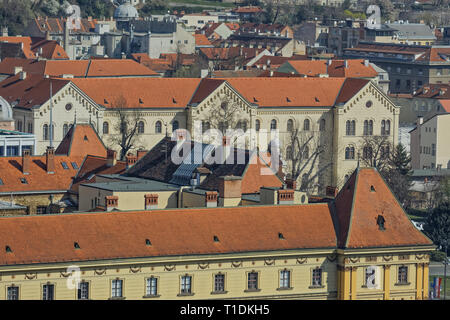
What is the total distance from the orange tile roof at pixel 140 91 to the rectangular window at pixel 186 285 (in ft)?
176

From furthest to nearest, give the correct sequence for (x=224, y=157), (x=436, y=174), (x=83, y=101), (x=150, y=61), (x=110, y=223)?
(x=150, y=61) < (x=436, y=174) < (x=83, y=101) < (x=224, y=157) < (x=110, y=223)

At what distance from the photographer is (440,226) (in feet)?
248

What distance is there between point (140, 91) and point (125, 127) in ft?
15.1

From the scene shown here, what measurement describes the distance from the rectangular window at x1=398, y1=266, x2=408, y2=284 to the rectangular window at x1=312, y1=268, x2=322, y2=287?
327 centimetres

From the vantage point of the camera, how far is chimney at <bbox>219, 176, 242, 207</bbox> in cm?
5219

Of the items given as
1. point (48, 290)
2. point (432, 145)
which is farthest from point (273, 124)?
point (48, 290)

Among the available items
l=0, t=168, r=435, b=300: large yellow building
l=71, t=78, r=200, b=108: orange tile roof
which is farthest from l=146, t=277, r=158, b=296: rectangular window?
l=71, t=78, r=200, b=108: orange tile roof

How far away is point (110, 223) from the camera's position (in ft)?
142

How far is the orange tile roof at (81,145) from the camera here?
7244cm

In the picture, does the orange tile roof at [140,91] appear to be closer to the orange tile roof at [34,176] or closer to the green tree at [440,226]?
the green tree at [440,226]

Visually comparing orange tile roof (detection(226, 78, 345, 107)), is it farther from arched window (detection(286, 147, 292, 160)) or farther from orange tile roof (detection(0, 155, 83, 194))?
orange tile roof (detection(0, 155, 83, 194))
